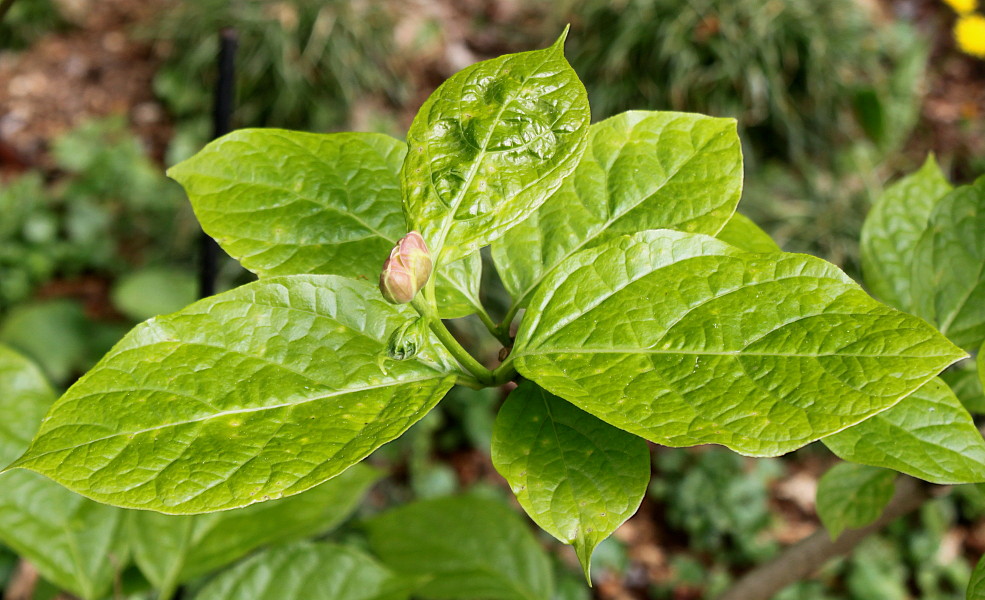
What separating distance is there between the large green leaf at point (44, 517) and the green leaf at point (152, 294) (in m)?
1.82

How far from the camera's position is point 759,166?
13.6 ft

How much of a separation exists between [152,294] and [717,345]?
2709 mm

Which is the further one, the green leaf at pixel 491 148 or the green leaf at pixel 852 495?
the green leaf at pixel 852 495

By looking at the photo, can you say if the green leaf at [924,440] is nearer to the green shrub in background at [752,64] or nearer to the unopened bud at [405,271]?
the unopened bud at [405,271]

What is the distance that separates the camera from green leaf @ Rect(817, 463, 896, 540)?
0.73 m

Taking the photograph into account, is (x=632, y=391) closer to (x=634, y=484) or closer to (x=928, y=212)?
(x=634, y=484)

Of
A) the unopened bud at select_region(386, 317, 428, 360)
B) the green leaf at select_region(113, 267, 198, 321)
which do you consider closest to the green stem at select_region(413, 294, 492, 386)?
the unopened bud at select_region(386, 317, 428, 360)

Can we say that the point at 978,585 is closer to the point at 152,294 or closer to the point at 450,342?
the point at 450,342

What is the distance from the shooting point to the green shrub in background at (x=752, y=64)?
156 inches

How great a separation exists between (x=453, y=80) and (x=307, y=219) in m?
0.15

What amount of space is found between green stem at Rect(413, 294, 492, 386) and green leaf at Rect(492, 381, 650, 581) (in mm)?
30

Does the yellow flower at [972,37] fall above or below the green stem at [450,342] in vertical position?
below

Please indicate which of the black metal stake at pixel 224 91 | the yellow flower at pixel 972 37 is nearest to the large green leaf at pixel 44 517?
the black metal stake at pixel 224 91

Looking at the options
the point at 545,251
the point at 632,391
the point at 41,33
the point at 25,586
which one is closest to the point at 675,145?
the point at 545,251
